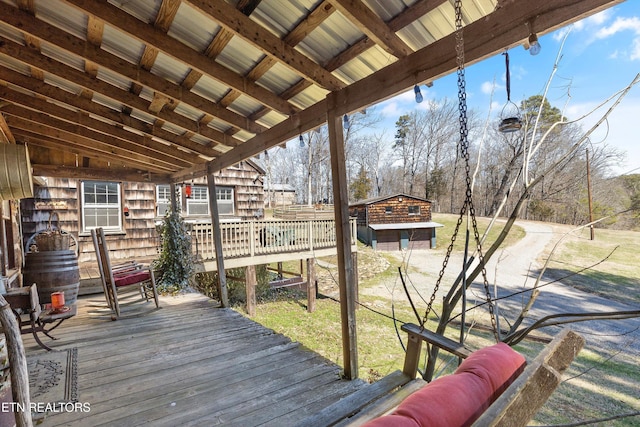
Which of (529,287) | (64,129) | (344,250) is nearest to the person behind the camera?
(344,250)

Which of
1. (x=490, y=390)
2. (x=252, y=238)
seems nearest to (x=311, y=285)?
(x=252, y=238)

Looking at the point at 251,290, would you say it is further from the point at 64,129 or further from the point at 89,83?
the point at 89,83

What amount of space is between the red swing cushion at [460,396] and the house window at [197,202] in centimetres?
938

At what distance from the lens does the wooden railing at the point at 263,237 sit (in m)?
7.05

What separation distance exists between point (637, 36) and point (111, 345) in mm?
5717

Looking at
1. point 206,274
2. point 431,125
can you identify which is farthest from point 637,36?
point 431,125

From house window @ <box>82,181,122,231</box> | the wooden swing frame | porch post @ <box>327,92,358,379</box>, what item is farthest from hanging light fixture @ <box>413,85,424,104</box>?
house window @ <box>82,181,122,231</box>

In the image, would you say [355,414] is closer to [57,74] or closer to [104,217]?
[57,74]

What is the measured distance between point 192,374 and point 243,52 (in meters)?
2.65

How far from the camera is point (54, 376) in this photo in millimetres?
2578

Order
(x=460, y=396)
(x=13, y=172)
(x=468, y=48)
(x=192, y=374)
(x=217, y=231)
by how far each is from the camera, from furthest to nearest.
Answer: (x=217, y=231) < (x=13, y=172) < (x=192, y=374) < (x=468, y=48) < (x=460, y=396)

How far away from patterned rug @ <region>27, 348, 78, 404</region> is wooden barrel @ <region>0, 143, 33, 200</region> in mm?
1604

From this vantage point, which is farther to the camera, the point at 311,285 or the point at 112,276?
the point at 311,285

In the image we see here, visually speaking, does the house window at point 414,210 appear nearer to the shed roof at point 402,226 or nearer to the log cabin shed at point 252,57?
the shed roof at point 402,226
